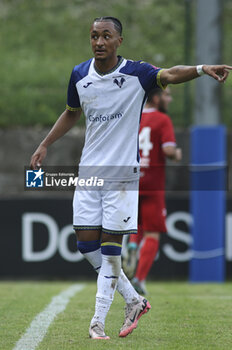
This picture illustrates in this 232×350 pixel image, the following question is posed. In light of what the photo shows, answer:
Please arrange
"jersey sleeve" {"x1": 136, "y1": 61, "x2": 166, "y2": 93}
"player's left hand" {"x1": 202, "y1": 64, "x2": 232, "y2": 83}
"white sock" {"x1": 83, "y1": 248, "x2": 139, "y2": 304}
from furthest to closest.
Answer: "white sock" {"x1": 83, "y1": 248, "x2": 139, "y2": 304} → "jersey sleeve" {"x1": 136, "y1": 61, "x2": 166, "y2": 93} → "player's left hand" {"x1": 202, "y1": 64, "x2": 232, "y2": 83}

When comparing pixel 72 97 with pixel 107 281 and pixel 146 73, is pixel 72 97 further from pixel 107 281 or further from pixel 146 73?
pixel 107 281

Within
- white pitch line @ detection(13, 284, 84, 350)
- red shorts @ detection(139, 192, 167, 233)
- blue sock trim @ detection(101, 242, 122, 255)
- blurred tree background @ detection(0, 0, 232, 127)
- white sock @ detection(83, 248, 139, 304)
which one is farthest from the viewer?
blurred tree background @ detection(0, 0, 232, 127)

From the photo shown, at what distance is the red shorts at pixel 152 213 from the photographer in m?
8.16

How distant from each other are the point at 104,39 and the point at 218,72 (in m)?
0.83

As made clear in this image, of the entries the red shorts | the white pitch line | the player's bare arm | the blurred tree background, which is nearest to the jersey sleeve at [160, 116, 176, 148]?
the red shorts

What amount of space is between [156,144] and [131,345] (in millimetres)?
4029

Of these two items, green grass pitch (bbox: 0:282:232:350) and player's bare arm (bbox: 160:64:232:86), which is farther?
green grass pitch (bbox: 0:282:232:350)

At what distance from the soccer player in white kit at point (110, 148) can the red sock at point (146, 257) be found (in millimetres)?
3089

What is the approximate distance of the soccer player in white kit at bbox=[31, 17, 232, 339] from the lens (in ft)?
15.8

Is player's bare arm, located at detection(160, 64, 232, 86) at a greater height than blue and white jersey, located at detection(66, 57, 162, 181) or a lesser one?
greater

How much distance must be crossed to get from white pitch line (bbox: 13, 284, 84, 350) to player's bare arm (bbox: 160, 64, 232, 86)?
1828 millimetres

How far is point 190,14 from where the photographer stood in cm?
1323

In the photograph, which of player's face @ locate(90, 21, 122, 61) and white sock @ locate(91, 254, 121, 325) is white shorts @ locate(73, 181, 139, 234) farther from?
player's face @ locate(90, 21, 122, 61)

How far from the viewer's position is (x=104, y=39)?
15.7ft
